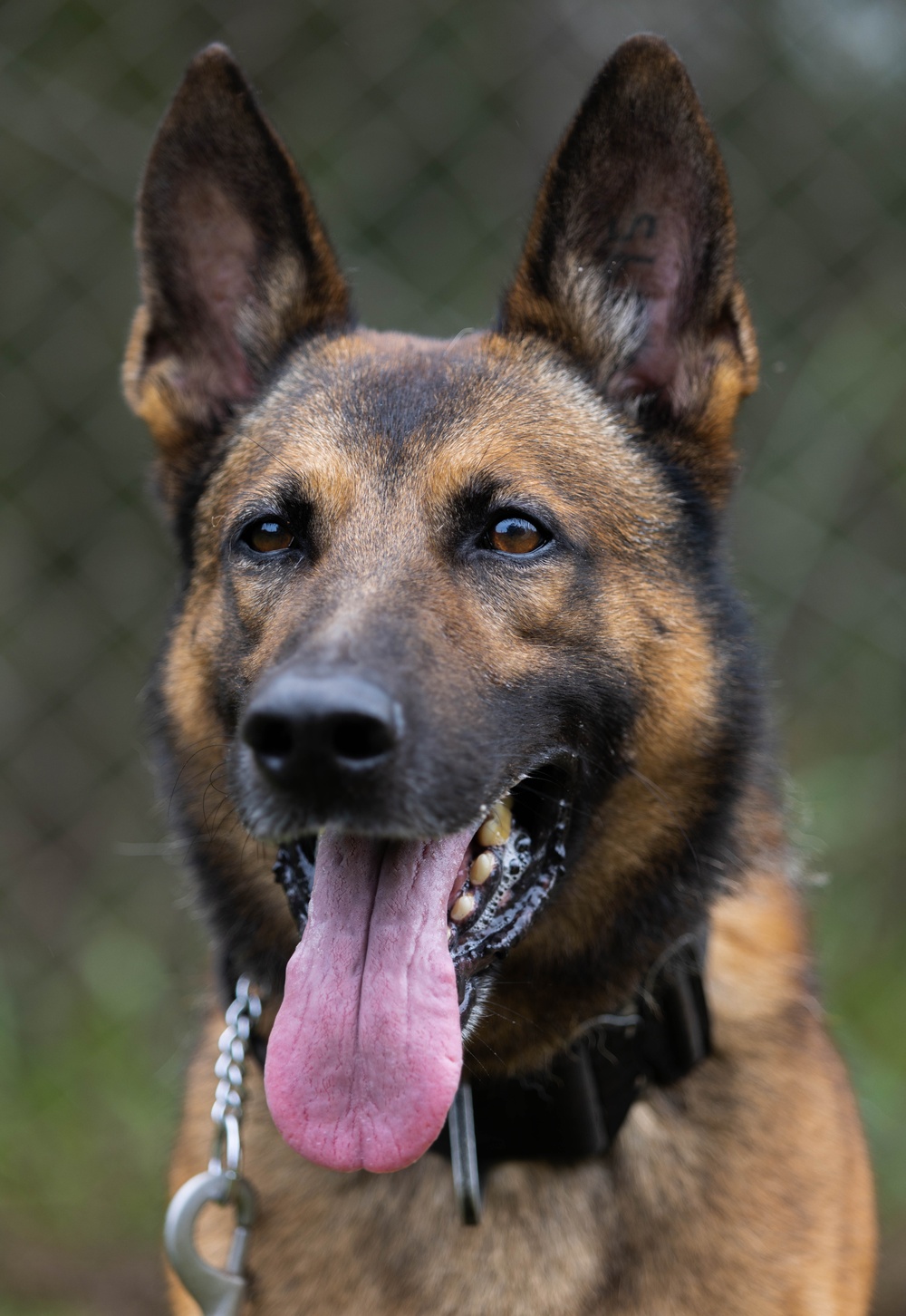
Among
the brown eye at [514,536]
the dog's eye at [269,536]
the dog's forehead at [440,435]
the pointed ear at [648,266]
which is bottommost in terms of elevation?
the dog's eye at [269,536]

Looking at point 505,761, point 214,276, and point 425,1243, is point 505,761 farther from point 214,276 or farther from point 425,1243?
point 214,276

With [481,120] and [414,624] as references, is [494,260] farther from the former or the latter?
[414,624]

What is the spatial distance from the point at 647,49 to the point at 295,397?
0.97m

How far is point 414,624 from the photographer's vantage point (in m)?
1.92

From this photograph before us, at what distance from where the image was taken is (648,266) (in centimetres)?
247

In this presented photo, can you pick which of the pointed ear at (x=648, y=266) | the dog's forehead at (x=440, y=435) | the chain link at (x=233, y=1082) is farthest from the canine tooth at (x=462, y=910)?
the pointed ear at (x=648, y=266)

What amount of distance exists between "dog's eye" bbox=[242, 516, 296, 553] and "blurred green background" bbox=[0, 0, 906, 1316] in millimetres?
1974

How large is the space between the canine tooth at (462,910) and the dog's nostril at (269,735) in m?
0.45

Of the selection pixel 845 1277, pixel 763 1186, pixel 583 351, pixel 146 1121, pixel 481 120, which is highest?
pixel 481 120

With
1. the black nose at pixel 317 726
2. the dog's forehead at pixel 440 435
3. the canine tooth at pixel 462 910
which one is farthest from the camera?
the dog's forehead at pixel 440 435

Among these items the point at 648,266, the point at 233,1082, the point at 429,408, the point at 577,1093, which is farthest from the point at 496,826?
the point at 648,266

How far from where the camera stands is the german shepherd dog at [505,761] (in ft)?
6.11

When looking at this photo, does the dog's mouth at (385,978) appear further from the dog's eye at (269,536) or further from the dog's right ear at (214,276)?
the dog's right ear at (214,276)

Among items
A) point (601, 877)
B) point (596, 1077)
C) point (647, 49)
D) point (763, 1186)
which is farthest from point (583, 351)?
point (763, 1186)
